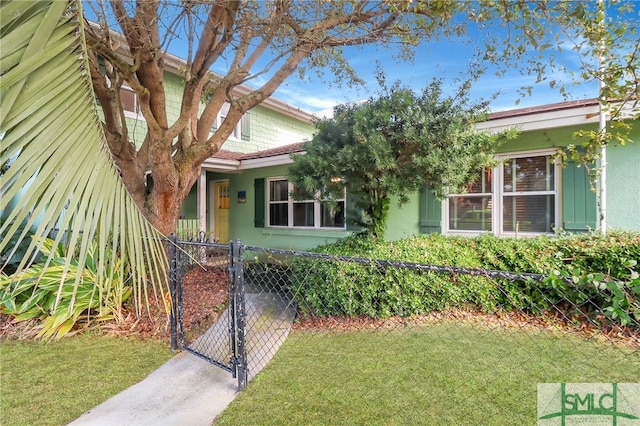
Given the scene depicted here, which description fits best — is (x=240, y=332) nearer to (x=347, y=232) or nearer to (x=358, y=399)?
(x=358, y=399)

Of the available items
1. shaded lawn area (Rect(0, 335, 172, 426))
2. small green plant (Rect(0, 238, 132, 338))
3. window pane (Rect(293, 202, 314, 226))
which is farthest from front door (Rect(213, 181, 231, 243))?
shaded lawn area (Rect(0, 335, 172, 426))

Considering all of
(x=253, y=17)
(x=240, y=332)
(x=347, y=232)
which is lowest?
(x=240, y=332)

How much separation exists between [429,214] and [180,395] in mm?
5355

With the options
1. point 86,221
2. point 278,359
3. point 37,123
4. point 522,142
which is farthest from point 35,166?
point 522,142

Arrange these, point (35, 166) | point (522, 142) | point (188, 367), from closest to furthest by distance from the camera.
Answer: point (35, 166) → point (188, 367) → point (522, 142)

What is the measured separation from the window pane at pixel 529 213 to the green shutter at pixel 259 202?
627 cm

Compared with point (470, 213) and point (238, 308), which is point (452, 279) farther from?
point (238, 308)

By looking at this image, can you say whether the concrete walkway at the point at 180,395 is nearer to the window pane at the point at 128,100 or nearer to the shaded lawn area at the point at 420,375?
the shaded lawn area at the point at 420,375

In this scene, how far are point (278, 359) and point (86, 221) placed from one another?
9.05 feet

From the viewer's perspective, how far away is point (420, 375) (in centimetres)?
337

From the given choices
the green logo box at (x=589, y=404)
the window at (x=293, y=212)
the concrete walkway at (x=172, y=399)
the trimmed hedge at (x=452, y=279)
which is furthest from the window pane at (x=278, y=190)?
the green logo box at (x=589, y=404)

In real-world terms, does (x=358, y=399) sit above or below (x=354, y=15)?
below

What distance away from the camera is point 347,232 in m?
8.30

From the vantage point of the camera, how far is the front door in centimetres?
1098
